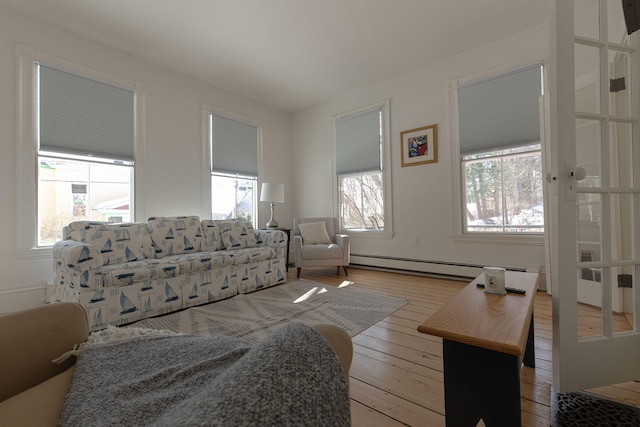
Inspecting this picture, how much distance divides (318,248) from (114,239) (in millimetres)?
2339

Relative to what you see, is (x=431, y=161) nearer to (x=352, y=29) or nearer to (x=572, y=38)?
(x=352, y=29)

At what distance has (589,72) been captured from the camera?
92.0 inches

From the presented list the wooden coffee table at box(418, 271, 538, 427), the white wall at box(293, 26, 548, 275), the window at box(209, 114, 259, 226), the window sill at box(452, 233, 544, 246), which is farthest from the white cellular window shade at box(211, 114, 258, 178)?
the wooden coffee table at box(418, 271, 538, 427)

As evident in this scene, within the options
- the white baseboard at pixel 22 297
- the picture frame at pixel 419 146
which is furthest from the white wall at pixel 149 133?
the picture frame at pixel 419 146

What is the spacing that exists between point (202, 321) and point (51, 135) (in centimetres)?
249

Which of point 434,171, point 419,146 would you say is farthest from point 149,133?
point 434,171

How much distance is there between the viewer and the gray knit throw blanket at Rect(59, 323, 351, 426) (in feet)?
1.03

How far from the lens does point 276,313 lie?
2449 mm

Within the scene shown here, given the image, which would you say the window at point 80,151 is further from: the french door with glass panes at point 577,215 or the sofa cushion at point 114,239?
the french door with glass panes at point 577,215

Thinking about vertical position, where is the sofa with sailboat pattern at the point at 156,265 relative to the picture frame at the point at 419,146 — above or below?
below

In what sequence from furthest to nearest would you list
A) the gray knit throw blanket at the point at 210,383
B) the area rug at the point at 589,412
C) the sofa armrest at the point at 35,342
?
1. the area rug at the point at 589,412
2. the sofa armrest at the point at 35,342
3. the gray knit throw blanket at the point at 210,383

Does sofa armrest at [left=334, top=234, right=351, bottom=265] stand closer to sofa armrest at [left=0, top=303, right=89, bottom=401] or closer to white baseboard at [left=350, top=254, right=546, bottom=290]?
white baseboard at [left=350, top=254, right=546, bottom=290]

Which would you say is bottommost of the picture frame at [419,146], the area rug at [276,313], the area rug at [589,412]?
the area rug at [276,313]

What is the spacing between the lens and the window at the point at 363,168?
422 centimetres
